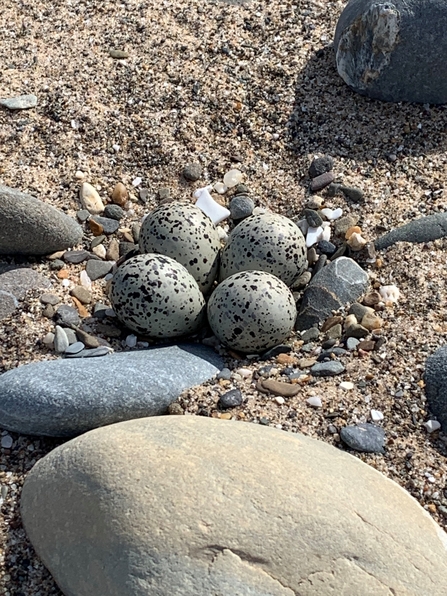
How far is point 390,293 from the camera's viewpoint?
332 centimetres

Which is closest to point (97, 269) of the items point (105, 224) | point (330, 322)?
point (105, 224)

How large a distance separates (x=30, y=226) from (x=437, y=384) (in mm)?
1899

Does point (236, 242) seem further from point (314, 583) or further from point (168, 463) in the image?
point (314, 583)

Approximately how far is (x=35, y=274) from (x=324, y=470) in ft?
5.56

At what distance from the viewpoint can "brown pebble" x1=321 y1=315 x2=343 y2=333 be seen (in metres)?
3.22

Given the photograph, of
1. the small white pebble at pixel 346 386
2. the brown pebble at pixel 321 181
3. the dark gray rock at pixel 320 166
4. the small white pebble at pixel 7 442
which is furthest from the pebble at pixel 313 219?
the small white pebble at pixel 7 442

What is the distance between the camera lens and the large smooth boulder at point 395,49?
13.1 feet

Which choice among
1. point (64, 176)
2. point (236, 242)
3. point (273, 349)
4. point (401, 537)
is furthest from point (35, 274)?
point (401, 537)

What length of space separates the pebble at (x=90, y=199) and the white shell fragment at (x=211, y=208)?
50cm

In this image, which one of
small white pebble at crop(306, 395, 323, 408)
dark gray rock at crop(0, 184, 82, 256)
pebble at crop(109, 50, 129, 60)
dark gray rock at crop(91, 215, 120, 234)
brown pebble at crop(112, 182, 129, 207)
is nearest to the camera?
small white pebble at crop(306, 395, 323, 408)

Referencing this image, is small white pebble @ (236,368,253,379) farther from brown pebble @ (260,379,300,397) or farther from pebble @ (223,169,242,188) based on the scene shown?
pebble @ (223,169,242,188)

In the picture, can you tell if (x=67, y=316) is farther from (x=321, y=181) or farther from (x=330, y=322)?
(x=321, y=181)

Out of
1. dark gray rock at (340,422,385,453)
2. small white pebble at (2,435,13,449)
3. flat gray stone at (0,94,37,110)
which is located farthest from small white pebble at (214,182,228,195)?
small white pebble at (2,435,13,449)

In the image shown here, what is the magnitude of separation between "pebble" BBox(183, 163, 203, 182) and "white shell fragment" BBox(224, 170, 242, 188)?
5.7 inches
